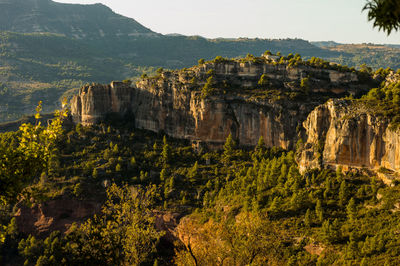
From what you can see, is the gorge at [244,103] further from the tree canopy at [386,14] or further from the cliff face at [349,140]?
the tree canopy at [386,14]

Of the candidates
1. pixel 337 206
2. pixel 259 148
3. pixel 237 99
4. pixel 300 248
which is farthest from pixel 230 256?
pixel 237 99

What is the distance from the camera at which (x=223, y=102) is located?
92812 millimetres

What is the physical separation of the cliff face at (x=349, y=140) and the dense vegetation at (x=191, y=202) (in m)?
2.84

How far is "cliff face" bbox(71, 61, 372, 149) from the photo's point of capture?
88938mm

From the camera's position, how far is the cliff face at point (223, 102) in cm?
8894

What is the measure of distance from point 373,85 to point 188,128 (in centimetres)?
5318

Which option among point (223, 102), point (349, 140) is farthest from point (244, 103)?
point (349, 140)

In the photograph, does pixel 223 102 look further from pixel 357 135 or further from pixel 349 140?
pixel 357 135

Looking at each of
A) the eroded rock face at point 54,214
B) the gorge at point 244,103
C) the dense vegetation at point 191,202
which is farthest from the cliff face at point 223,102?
the eroded rock face at point 54,214

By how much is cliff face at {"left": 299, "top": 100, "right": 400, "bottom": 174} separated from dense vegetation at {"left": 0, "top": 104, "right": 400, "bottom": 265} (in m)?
2.84

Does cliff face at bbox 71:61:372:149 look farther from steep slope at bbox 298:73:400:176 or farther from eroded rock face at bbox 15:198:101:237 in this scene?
eroded rock face at bbox 15:198:101:237

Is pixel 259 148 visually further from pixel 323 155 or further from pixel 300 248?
pixel 300 248

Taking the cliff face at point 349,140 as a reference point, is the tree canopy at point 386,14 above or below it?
above

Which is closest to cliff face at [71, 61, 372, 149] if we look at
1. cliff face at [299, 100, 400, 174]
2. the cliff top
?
the cliff top
